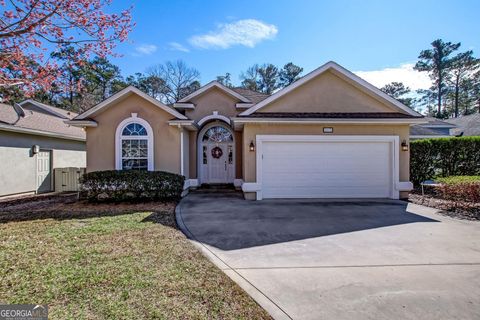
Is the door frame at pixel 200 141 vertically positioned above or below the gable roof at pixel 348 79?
below

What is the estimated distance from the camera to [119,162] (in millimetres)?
11422

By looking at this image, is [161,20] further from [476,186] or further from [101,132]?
[476,186]

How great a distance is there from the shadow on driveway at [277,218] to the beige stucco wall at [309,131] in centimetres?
139

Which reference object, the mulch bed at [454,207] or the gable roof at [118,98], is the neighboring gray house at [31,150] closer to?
the gable roof at [118,98]

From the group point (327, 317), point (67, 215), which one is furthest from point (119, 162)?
point (327, 317)

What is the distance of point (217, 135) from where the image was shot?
47.5 ft

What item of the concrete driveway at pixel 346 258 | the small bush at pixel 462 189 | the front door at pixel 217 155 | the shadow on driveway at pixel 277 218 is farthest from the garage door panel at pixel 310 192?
the front door at pixel 217 155

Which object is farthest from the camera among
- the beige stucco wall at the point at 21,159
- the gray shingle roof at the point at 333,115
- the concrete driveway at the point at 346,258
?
the beige stucco wall at the point at 21,159

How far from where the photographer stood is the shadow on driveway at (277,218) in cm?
604

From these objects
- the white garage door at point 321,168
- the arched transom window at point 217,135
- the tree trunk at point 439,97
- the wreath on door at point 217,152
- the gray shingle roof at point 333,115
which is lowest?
the white garage door at point 321,168

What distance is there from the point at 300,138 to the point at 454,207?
5890 mm

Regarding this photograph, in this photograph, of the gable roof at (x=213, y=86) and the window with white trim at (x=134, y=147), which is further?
the gable roof at (x=213, y=86)

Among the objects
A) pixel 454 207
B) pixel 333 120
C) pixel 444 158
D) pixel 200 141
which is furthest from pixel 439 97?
pixel 200 141

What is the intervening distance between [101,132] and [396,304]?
1194 centimetres
